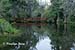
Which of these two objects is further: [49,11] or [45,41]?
[49,11]

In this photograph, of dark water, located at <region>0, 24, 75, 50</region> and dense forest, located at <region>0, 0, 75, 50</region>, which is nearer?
dark water, located at <region>0, 24, 75, 50</region>

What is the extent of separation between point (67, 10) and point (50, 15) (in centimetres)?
597

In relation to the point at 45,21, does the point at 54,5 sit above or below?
above

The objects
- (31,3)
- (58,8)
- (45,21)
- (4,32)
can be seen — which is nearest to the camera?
(4,32)

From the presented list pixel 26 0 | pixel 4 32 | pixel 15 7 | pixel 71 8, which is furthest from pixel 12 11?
pixel 4 32

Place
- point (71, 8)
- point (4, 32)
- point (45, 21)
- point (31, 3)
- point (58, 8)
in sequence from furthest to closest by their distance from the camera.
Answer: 1. point (31, 3)
2. point (45, 21)
3. point (58, 8)
4. point (71, 8)
5. point (4, 32)

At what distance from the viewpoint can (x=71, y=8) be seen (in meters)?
52.3

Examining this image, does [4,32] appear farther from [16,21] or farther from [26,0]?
[26,0]

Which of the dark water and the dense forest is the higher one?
the dark water

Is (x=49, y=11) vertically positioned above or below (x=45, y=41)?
below

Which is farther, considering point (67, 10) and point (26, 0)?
point (26, 0)

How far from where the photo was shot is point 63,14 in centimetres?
5822

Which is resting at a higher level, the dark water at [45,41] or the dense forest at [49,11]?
the dark water at [45,41]

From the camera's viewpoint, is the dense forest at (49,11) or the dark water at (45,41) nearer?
the dark water at (45,41)
